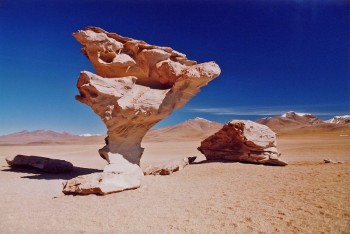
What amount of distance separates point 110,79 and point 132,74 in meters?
1.48

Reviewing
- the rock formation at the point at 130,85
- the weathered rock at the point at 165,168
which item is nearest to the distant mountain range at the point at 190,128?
the rock formation at the point at 130,85

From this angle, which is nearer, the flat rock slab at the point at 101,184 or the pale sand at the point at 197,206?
the pale sand at the point at 197,206

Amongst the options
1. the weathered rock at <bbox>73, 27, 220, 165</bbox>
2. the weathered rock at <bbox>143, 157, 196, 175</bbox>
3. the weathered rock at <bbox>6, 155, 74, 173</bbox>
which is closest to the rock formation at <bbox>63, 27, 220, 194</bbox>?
the weathered rock at <bbox>73, 27, 220, 165</bbox>

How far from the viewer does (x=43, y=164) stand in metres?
15.4

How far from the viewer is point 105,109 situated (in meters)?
13.0

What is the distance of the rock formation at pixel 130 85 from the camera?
510 inches

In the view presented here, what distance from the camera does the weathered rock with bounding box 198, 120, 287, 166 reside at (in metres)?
15.1

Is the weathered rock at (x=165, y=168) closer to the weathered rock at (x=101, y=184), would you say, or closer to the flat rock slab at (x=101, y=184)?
the weathered rock at (x=101, y=184)

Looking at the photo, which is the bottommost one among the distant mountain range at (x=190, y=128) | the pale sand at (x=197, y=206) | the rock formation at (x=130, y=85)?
the pale sand at (x=197, y=206)

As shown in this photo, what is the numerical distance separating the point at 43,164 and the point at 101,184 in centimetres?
735

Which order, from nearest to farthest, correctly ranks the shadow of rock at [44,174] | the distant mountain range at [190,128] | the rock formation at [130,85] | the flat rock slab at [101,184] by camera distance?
the flat rock slab at [101,184], the rock formation at [130,85], the shadow of rock at [44,174], the distant mountain range at [190,128]

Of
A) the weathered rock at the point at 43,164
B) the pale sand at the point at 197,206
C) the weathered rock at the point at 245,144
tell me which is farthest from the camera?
the weathered rock at the point at 43,164

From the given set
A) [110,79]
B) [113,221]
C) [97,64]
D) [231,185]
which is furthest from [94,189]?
[97,64]

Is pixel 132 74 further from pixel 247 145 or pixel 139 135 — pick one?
pixel 247 145
